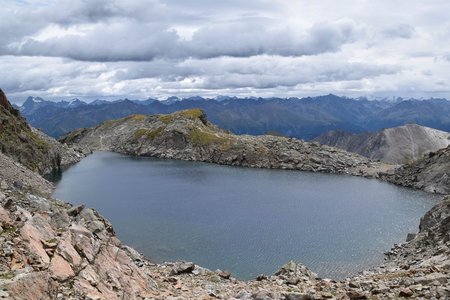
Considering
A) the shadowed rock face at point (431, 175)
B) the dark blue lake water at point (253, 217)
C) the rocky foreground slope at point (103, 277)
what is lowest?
the dark blue lake water at point (253, 217)

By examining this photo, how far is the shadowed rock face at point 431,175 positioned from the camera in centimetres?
17489

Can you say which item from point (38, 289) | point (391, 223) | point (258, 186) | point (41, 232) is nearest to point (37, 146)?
point (258, 186)

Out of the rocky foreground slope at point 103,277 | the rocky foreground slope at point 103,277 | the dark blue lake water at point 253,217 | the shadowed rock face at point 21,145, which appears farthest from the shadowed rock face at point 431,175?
the shadowed rock face at point 21,145

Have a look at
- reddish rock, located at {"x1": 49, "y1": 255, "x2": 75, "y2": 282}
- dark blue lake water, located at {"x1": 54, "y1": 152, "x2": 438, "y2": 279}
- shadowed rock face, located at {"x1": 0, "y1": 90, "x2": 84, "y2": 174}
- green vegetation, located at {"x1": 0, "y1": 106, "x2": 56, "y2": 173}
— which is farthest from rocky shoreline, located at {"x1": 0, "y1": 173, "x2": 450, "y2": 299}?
shadowed rock face, located at {"x1": 0, "y1": 90, "x2": 84, "y2": 174}

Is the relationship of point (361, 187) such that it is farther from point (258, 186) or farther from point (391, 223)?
point (391, 223)

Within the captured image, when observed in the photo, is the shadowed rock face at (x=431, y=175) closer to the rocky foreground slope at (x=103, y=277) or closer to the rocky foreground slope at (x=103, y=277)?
the rocky foreground slope at (x=103, y=277)

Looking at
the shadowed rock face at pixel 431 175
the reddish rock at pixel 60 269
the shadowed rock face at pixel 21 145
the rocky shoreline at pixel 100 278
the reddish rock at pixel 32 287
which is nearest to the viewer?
the reddish rock at pixel 32 287

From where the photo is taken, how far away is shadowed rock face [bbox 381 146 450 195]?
175 meters

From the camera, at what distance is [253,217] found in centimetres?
11269

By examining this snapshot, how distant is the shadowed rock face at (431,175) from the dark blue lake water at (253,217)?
957cm

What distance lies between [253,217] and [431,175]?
345 feet

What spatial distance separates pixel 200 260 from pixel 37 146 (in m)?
128

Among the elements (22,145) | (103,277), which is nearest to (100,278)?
(103,277)

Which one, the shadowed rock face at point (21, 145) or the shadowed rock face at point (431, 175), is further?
the shadowed rock face at point (431, 175)
